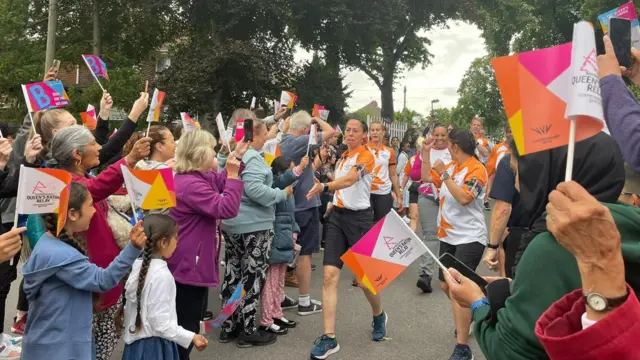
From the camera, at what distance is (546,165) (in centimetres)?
209

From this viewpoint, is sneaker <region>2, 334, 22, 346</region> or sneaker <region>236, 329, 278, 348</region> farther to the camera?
sneaker <region>236, 329, 278, 348</region>

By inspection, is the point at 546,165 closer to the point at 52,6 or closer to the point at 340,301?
the point at 340,301

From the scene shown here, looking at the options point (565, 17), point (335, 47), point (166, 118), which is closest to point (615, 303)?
point (166, 118)

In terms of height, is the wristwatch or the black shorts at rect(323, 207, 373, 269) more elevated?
the wristwatch

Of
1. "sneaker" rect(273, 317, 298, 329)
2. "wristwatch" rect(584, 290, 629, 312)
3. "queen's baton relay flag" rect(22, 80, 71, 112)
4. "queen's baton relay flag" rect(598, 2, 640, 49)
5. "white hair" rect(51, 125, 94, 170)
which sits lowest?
"sneaker" rect(273, 317, 298, 329)

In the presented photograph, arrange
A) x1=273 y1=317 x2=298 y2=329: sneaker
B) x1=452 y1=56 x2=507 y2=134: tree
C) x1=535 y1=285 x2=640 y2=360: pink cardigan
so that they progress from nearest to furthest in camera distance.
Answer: x1=535 y1=285 x2=640 y2=360: pink cardigan, x1=273 y1=317 x2=298 y2=329: sneaker, x1=452 y1=56 x2=507 y2=134: tree

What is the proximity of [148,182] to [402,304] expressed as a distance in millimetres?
3648

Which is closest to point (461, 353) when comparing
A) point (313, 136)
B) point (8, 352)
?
point (313, 136)

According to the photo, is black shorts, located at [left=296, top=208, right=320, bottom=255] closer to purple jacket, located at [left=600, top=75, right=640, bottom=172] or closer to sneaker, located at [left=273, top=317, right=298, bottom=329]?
sneaker, located at [left=273, top=317, right=298, bottom=329]

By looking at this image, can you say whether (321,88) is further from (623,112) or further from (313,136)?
(623,112)

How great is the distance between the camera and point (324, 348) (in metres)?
4.21

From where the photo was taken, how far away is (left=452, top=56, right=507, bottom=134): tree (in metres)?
43.3

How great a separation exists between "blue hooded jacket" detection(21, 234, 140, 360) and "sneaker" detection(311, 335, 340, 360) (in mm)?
2003

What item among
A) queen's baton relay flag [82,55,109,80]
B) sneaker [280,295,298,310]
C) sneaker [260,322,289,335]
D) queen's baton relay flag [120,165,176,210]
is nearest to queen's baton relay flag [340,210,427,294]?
queen's baton relay flag [120,165,176,210]
